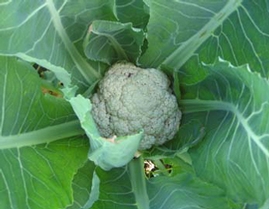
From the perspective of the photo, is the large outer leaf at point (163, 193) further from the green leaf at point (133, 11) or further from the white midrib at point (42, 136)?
the green leaf at point (133, 11)

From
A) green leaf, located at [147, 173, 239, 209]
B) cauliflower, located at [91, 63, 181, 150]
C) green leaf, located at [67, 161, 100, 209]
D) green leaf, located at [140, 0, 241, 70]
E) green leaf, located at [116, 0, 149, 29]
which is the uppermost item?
green leaf, located at [116, 0, 149, 29]

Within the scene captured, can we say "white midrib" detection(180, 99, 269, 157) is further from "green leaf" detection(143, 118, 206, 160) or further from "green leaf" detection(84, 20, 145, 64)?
"green leaf" detection(84, 20, 145, 64)

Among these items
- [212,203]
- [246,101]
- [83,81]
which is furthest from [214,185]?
[83,81]

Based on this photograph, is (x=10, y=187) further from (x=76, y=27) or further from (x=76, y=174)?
(x=76, y=27)

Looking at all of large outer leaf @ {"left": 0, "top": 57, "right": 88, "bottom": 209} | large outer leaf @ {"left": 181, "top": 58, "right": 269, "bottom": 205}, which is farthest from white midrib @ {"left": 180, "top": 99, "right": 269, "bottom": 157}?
large outer leaf @ {"left": 0, "top": 57, "right": 88, "bottom": 209}

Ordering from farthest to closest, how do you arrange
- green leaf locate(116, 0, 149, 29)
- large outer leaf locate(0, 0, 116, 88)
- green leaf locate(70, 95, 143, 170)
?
green leaf locate(116, 0, 149, 29)
large outer leaf locate(0, 0, 116, 88)
green leaf locate(70, 95, 143, 170)

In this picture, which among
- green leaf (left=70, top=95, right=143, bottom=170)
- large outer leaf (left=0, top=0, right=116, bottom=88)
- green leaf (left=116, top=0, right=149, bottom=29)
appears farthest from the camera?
green leaf (left=116, top=0, right=149, bottom=29)

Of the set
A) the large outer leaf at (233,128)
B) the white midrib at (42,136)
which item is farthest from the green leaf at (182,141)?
the white midrib at (42,136)

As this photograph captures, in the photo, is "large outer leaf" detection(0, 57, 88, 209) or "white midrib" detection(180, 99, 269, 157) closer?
"white midrib" detection(180, 99, 269, 157)
